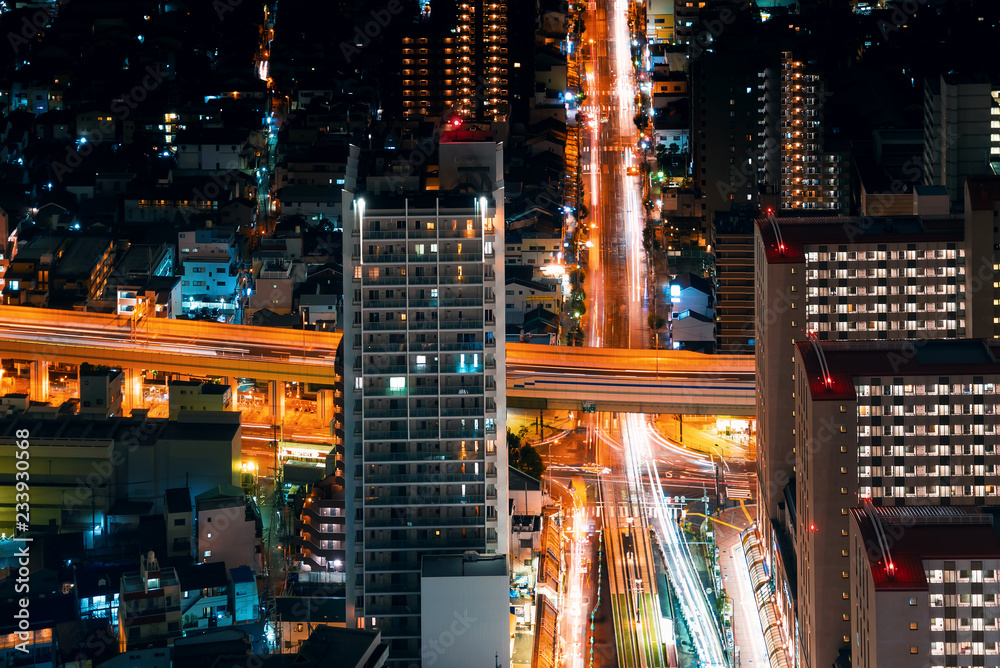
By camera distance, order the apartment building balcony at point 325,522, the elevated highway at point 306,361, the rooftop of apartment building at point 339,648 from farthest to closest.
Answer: the elevated highway at point 306,361 → the apartment building balcony at point 325,522 → the rooftop of apartment building at point 339,648

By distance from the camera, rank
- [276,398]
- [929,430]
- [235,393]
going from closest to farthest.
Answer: [929,430]
[276,398]
[235,393]

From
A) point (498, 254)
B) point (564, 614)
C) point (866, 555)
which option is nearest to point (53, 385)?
point (564, 614)

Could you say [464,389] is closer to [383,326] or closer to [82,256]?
[383,326]

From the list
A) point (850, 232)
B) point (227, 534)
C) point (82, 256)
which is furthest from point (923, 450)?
point (82, 256)

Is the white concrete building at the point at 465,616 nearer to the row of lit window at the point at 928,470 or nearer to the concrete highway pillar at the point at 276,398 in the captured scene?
the row of lit window at the point at 928,470

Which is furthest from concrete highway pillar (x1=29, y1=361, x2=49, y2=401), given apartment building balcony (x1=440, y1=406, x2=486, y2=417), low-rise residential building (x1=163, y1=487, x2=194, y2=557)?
apartment building balcony (x1=440, y1=406, x2=486, y2=417)

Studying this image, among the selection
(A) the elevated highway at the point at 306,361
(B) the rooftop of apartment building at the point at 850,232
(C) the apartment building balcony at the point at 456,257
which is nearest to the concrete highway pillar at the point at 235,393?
(A) the elevated highway at the point at 306,361
